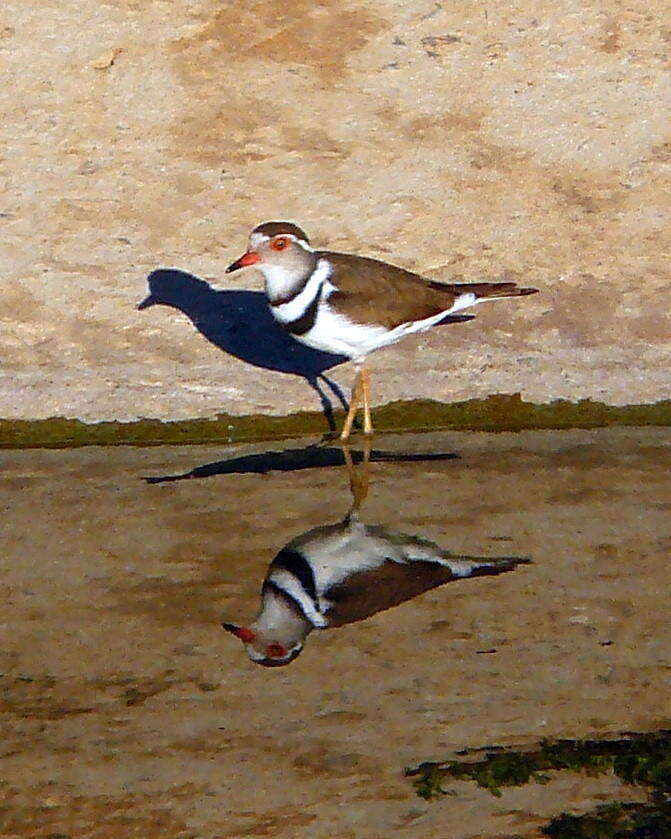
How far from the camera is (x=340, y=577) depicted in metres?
5.47

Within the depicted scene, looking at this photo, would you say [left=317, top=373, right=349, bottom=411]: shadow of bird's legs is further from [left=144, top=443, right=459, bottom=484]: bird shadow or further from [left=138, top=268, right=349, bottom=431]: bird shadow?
[left=144, top=443, right=459, bottom=484]: bird shadow

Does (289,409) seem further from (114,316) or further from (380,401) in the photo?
(114,316)

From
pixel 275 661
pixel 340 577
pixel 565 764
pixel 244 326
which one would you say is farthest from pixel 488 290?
pixel 565 764

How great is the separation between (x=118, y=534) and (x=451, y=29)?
4805mm

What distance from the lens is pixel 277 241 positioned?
6836mm

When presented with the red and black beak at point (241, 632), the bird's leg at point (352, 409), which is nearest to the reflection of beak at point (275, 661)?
the red and black beak at point (241, 632)

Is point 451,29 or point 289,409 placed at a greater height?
point 451,29

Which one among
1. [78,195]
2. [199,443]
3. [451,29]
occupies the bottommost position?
[199,443]

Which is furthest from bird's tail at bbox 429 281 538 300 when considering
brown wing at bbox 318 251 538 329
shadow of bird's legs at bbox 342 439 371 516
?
shadow of bird's legs at bbox 342 439 371 516

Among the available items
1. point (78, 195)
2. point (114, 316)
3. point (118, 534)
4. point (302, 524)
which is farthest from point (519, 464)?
point (78, 195)

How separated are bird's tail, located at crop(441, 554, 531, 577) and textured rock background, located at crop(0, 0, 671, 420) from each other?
5.07 feet

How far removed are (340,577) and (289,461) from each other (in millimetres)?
1233

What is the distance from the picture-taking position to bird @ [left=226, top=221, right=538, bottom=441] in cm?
A: 667

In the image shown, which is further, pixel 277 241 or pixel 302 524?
pixel 277 241
